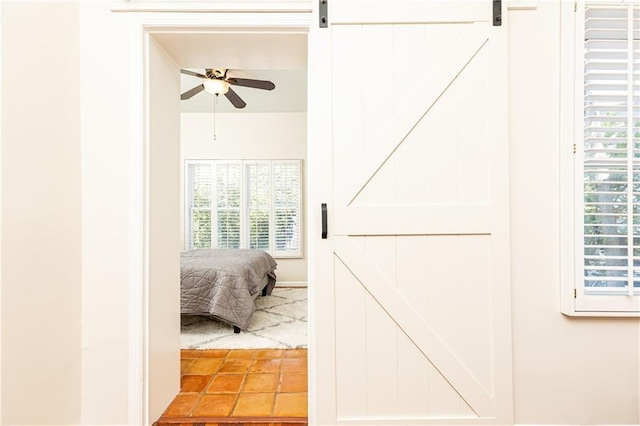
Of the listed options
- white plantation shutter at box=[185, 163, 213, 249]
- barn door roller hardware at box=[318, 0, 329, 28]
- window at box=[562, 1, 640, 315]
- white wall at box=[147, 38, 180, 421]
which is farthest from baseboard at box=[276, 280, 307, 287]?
barn door roller hardware at box=[318, 0, 329, 28]

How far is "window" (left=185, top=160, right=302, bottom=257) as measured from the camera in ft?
17.7

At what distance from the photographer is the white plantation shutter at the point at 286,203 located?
5398 mm

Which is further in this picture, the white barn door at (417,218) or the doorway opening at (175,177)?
the doorway opening at (175,177)

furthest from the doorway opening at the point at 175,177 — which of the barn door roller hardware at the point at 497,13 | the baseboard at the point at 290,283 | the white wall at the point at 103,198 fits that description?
the baseboard at the point at 290,283

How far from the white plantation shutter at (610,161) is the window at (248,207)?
13.6ft

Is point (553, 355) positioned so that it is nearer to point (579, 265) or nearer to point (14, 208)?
point (579, 265)

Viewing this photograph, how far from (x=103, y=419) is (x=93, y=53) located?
1804 millimetres

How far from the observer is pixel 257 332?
2.91m

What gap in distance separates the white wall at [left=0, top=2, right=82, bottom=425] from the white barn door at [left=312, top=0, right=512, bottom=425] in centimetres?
120

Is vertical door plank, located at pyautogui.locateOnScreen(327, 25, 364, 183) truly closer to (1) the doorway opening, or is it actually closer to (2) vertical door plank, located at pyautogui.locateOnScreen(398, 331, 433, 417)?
(1) the doorway opening

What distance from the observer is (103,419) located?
1592 mm

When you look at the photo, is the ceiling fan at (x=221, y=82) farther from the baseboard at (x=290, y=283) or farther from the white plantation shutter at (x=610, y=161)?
the baseboard at (x=290, y=283)

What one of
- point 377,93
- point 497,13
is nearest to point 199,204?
point 377,93

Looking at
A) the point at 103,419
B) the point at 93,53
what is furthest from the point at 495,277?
the point at 93,53
